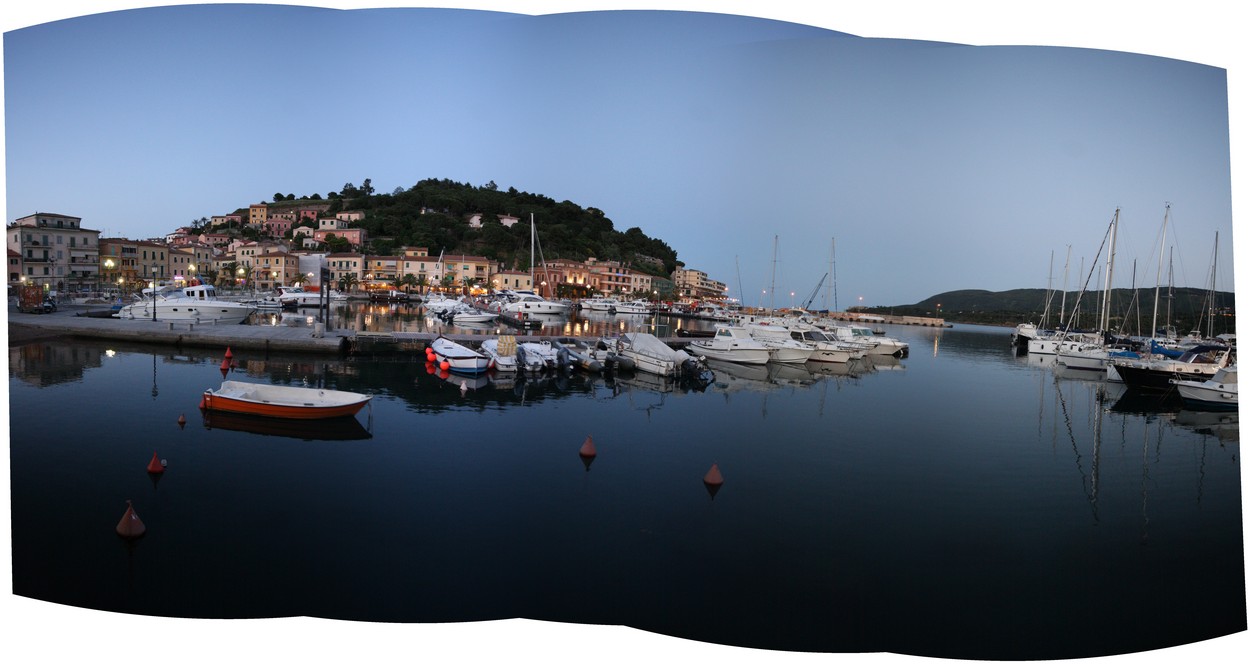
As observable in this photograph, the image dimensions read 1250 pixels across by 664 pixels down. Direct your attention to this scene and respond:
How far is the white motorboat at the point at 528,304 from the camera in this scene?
3875 centimetres

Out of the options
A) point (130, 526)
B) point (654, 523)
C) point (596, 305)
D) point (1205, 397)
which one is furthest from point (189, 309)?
point (1205, 397)

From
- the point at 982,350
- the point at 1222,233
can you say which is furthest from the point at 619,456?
the point at 982,350

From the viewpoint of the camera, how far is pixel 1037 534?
21.1ft

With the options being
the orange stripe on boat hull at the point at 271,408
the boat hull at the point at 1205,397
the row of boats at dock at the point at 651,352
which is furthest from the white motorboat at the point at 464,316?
the boat hull at the point at 1205,397

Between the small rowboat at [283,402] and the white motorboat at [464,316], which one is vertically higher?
the white motorboat at [464,316]

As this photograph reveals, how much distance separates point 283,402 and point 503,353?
26.5 feet

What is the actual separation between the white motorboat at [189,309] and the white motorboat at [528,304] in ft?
49.6

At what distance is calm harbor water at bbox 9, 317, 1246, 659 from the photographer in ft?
14.8

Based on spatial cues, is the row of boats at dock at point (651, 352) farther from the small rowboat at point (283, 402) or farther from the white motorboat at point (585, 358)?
the small rowboat at point (283, 402)

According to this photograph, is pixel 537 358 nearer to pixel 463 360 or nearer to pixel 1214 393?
pixel 463 360

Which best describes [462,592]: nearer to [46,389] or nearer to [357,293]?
[46,389]

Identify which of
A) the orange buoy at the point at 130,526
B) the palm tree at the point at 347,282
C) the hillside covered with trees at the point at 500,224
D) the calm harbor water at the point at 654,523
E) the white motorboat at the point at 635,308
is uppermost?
the hillside covered with trees at the point at 500,224

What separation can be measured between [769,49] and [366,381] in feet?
45.3

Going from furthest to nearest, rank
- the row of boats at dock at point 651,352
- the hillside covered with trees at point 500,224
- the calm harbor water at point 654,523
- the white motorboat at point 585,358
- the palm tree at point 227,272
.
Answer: the palm tree at point 227,272
the white motorboat at point 585,358
the row of boats at dock at point 651,352
the hillside covered with trees at point 500,224
the calm harbor water at point 654,523
